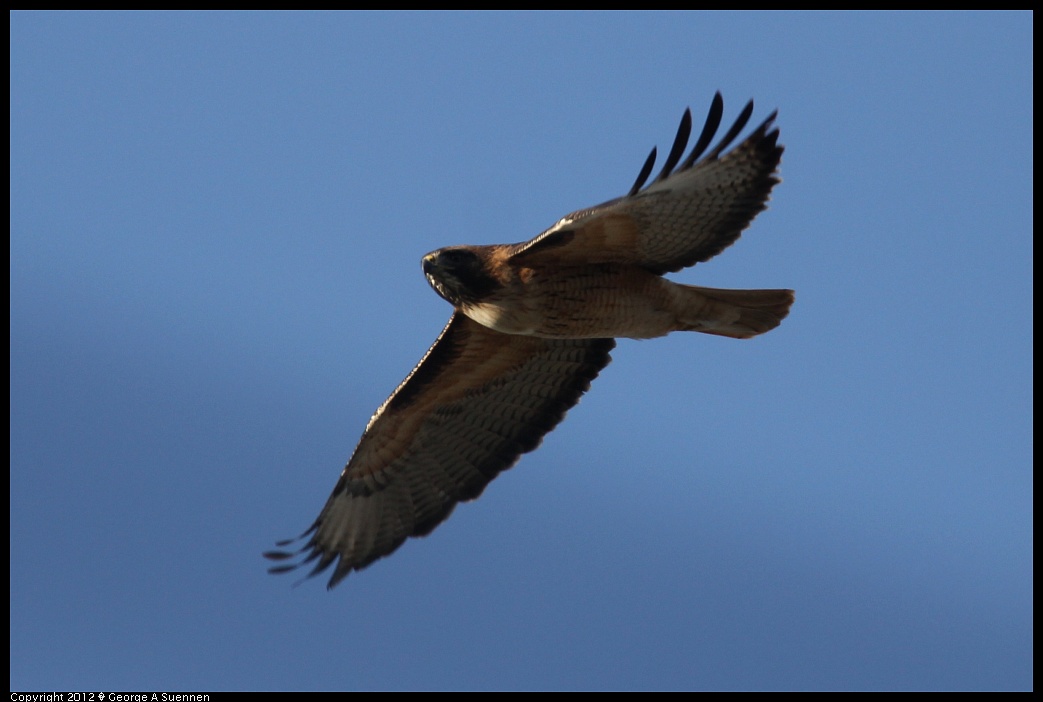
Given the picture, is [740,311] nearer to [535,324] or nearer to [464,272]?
[535,324]

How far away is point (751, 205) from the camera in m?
8.12

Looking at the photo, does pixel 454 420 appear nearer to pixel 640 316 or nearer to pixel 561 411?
pixel 561 411

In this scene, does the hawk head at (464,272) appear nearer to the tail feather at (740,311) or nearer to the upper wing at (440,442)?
the upper wing at (440,442)

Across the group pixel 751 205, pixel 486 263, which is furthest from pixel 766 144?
pixel 486 263

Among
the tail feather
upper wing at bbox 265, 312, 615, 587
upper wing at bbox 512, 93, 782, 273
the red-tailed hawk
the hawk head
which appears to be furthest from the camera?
upper wing at bbox 265, 312, 615, 587

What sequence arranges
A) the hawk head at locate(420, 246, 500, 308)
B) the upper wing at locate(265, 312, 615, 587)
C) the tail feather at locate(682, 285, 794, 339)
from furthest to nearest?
the upper wing at locate(265, 312, 615, 587)
the tail feather at locate(682, 285, 794, 339)
the hawk head at locate(420, 246, 500, 308)

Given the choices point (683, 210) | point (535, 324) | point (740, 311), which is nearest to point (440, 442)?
point (535, 324)

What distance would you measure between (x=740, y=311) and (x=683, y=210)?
0.94m

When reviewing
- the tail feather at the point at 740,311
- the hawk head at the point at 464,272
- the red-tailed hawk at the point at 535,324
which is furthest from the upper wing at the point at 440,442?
the hawk head at the point at 464,272

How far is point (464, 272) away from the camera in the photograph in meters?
8.20

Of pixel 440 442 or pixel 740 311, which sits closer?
pixel 740 311

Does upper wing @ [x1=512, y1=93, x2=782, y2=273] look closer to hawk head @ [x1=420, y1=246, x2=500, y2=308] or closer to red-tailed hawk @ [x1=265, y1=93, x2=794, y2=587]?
red-tailed hawk @ [x1=265, y1=93, x2=794, y2=587]

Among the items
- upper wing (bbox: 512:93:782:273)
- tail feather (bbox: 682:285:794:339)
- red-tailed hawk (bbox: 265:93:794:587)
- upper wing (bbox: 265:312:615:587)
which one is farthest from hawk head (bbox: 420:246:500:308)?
tail feather (bbox: 682:285:794:339)

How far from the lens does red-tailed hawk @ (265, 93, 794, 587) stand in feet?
26.2
